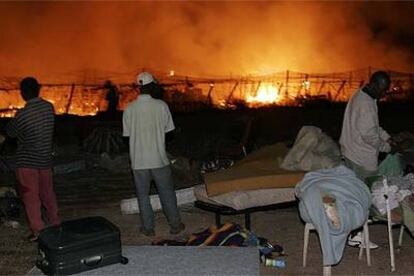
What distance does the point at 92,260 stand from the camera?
5.04m

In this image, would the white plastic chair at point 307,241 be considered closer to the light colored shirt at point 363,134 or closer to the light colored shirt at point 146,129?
the light colored shirt at point 363,134

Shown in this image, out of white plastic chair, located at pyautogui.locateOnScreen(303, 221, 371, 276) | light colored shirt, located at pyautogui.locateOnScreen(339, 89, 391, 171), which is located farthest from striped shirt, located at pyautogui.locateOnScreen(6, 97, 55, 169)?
light colored shirt, located at pyautogui.locateOnScreen(339, 89, 391, 171)

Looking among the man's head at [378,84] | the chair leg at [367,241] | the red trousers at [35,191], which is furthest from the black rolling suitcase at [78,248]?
the man's head at [378,84]

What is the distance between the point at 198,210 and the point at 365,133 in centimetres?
292

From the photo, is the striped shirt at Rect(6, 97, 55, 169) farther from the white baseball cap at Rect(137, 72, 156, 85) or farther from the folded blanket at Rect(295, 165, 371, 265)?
the folded blanket at Rect(295, 165, 371, 265)

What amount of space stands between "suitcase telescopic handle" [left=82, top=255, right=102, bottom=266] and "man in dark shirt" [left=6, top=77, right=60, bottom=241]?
183cm

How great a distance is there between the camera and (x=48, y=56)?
24.0m

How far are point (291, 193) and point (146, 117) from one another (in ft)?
→ 5.88

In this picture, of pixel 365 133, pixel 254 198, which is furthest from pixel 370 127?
pixel 254 198

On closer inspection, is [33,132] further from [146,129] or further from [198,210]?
[198,210]

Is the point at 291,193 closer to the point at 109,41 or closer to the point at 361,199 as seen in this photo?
the point at 361,199

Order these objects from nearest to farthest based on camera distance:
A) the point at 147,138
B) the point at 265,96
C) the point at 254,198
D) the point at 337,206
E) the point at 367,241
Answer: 1. the point at 337,206
2. the point at 367,241
3. the point at 254,198
4. the point at 147,138
5. the point at 265,96

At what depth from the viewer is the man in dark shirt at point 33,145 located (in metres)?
6.37

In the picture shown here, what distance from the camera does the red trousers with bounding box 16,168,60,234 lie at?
6531 millimetres
